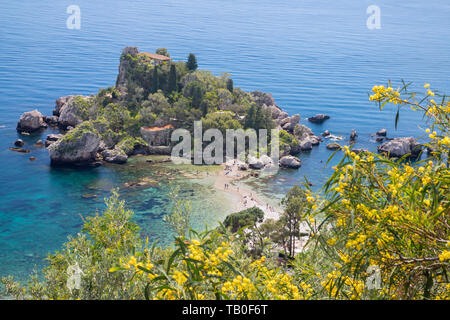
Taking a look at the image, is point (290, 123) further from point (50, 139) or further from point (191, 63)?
point (50, 139)

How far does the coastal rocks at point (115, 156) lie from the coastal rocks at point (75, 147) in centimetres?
202

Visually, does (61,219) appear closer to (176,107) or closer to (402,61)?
(176,107)

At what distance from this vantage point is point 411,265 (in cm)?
477

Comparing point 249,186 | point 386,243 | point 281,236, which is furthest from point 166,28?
point 386,243

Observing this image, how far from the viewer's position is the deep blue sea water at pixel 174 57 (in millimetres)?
44156

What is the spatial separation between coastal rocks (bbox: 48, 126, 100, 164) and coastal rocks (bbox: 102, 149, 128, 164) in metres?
2.02

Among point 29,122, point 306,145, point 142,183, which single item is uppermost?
point 29,122

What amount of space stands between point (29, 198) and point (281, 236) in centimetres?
3195

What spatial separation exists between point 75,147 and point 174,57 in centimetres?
7609

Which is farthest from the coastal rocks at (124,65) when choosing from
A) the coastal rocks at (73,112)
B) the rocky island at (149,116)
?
the coastal rocks at (73,112)

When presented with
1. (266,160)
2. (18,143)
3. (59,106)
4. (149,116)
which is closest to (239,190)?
(266,160)

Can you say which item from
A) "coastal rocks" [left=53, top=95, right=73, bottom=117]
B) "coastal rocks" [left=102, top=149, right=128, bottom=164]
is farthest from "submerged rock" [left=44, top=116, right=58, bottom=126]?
"coastal rocks" [left=102, top=149, right=128, bottom=164]

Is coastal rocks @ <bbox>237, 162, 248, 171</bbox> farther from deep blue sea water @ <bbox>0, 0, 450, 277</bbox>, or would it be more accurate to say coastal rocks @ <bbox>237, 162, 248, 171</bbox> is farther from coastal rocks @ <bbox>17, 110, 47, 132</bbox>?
coastal rocks @ <bbox>17, 110, 47, 132</bbox>

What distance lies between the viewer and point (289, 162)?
59781mm
